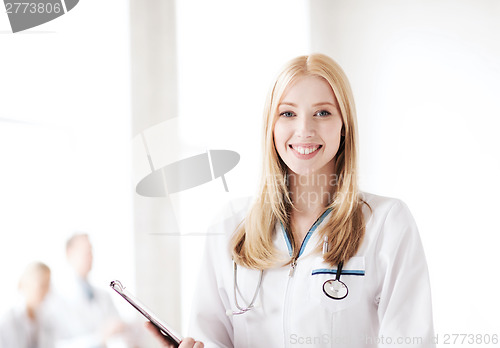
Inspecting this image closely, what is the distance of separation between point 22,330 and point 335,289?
0.57 m

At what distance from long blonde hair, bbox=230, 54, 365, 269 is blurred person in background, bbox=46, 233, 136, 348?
1.16 feet

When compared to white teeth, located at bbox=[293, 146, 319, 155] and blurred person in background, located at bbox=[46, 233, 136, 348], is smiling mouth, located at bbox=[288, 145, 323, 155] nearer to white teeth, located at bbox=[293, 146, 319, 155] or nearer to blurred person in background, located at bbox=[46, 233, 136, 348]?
white teeth, located at bbox=[293, 146, 319, 155]

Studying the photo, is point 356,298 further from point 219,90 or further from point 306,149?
point 219,90

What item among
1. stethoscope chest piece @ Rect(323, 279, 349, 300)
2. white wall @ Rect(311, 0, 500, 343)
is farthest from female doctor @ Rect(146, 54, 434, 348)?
white wall @ Rect(311, 0, 500, 343)

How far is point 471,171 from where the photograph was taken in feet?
3.64

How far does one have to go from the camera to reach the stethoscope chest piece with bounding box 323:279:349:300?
863 millimetres

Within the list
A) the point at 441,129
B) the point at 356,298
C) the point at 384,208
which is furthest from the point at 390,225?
the point at 441,129

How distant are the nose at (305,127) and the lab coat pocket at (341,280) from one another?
218mm

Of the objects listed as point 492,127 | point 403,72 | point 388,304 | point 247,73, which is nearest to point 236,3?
point 247,73

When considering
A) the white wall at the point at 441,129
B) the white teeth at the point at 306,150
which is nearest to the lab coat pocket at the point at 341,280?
the white teeth at the point at 306,150

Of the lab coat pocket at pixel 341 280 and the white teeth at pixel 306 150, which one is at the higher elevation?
the white teeth at pixel 306 150

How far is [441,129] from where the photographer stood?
3.70 ft

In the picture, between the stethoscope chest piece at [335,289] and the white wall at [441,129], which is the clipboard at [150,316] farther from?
the white wall at [441,129]

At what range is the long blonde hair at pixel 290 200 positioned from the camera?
0.89 meters
